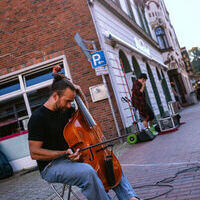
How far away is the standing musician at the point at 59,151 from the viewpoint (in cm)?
240

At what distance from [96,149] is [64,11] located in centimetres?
801

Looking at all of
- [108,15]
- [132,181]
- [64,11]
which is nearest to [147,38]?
[108,15]

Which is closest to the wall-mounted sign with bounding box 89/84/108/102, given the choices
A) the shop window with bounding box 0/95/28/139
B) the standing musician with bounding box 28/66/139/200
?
the shop window with bounding box 0/95/28/139

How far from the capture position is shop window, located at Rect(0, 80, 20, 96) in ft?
32.8

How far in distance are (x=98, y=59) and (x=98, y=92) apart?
48.6 inches

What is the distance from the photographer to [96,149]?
8.68 ft

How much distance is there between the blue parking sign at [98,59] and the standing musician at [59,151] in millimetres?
5655

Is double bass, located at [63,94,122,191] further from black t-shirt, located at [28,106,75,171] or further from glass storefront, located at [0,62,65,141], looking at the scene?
glass storefront, located at [0,62,65,141]

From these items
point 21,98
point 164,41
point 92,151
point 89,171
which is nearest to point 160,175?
point 92,151

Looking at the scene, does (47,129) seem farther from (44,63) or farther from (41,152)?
(44,63)

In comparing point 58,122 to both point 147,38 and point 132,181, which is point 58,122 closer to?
point 132,181

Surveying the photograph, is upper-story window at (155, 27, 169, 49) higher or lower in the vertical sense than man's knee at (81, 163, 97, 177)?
higher

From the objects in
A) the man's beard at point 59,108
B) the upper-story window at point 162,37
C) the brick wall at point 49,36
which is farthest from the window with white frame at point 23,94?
the upper-story window at point 162,37

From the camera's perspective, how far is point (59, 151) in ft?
8.25
